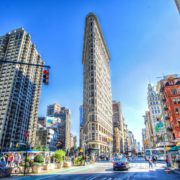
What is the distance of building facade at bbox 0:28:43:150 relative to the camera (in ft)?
273

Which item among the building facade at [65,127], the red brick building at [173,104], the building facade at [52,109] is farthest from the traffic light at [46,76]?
the building facade at [52,109]

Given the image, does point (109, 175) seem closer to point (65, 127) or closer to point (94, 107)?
point (94, 107)

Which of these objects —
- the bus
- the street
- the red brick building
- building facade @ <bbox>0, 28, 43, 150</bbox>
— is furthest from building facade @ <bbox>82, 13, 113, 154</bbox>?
the street

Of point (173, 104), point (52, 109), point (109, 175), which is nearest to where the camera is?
point (109, 175)

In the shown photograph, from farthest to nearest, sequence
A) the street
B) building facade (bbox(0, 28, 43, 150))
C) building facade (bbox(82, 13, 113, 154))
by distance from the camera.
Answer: building facade (bbox(0, 28, 43, 150)) < building facade (bbox(82, 13, 113, 154)) < the street

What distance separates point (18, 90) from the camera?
9481 centimetres

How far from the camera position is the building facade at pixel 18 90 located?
8306 cm

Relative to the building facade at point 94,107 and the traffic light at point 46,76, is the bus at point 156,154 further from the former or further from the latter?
the traffic light at point 46,76

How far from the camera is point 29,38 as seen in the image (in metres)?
114

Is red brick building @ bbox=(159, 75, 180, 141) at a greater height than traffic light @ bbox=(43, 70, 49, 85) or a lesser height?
greater

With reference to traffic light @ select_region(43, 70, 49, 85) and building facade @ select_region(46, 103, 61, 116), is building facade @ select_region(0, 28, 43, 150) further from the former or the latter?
traffic light @ select_region(43, 70, 49, 85)

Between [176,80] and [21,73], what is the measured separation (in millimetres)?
85784

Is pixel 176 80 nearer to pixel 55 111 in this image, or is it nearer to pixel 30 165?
pixel 30 165

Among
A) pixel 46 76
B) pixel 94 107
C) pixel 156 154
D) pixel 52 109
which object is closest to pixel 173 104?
pixel 156 154
